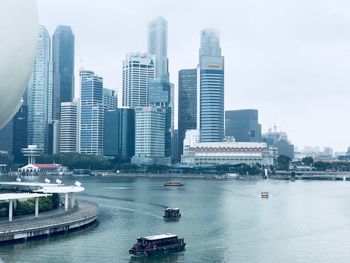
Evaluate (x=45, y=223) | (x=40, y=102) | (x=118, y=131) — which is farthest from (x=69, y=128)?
(x=45, y=223)

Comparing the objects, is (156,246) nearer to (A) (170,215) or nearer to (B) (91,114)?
(A) (170,215)

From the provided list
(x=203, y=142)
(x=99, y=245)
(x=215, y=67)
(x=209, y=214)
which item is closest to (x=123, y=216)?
(x=209, y=214)

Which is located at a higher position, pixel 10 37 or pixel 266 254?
pixel 10 37

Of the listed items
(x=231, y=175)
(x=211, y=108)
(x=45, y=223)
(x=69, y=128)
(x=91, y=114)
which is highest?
(x=211, y=108)

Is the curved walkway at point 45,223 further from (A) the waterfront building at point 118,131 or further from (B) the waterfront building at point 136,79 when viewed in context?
(B) the waterfront building at point 136,79

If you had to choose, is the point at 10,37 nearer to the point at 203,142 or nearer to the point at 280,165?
the point at 280,165

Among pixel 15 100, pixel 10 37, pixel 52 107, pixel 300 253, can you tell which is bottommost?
pixel 300 253
